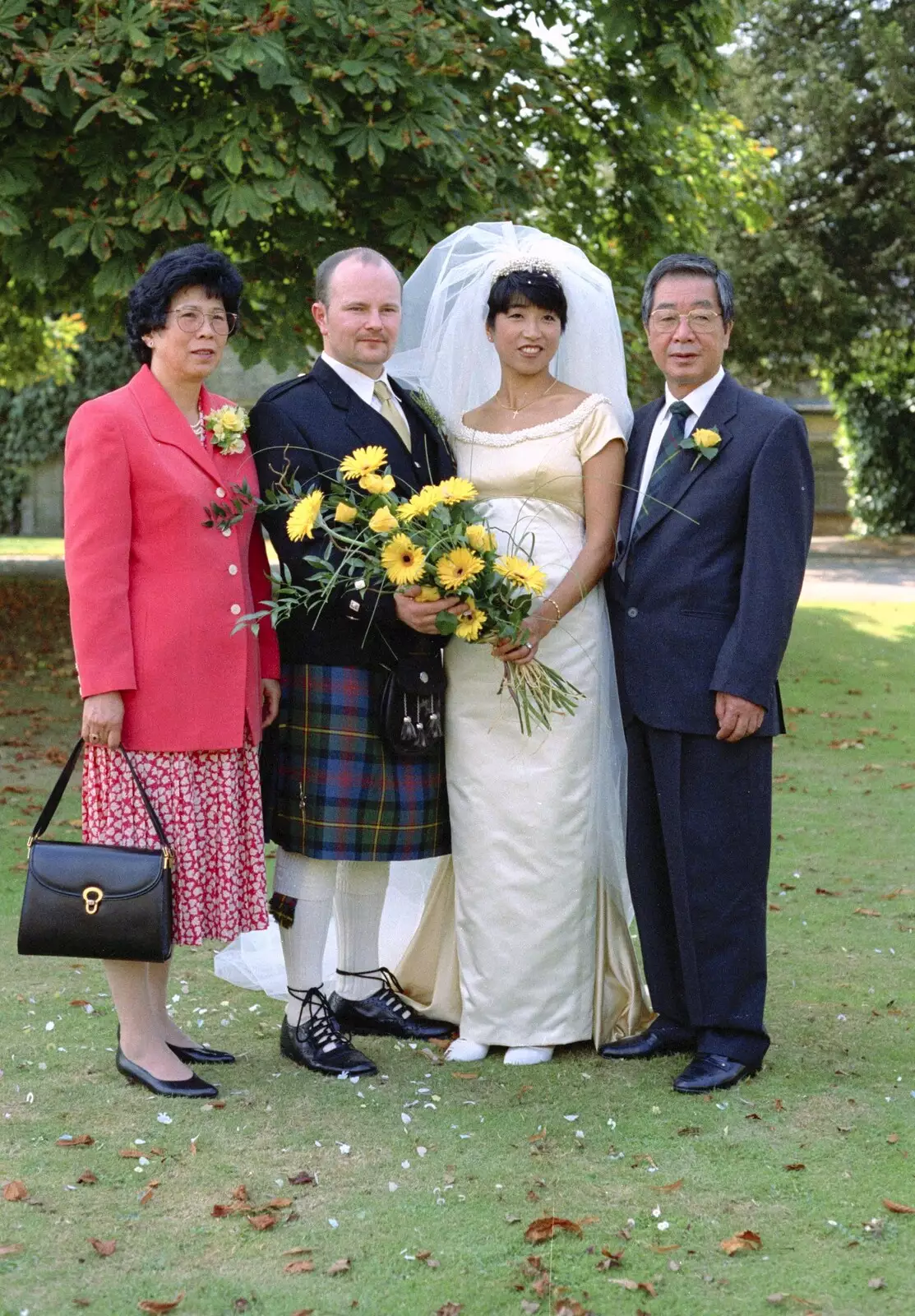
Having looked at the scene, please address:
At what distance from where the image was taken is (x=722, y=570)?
13.7 feet

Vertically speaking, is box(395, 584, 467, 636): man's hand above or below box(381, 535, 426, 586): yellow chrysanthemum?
below

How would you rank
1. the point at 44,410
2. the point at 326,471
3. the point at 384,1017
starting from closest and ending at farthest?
the point at 326,471 → the point at 384,1017 → the point at 44,410

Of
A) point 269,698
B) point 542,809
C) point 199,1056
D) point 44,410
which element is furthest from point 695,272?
point 44,410

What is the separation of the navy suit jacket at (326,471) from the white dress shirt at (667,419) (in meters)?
0.59

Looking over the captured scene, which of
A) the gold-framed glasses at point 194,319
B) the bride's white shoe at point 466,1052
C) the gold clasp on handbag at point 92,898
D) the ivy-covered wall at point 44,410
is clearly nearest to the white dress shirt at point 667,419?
the gold-framed glasses at point 194,319

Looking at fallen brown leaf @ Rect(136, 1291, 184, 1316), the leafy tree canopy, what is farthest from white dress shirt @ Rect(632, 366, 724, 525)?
the leafy tree canopy

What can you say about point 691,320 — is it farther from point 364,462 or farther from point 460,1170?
point 460,1170

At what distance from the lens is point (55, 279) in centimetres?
833

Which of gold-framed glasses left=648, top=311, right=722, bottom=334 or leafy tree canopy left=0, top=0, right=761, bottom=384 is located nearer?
gold-framed glasses left=648, top=311, right=722, bottom=334

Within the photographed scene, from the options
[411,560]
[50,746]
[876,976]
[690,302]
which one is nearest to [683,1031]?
[876,976]

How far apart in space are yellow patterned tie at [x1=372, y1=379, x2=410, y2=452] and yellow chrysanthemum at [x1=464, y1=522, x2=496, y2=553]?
0.56 m

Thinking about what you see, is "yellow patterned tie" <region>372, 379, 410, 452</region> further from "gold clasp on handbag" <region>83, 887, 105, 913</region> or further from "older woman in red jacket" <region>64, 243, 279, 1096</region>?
"gold clasp on handbag" <region>83, 887, 105, 913</region>

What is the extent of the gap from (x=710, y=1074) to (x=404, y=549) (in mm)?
1716

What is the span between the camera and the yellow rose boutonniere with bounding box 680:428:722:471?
4117 millimetres
